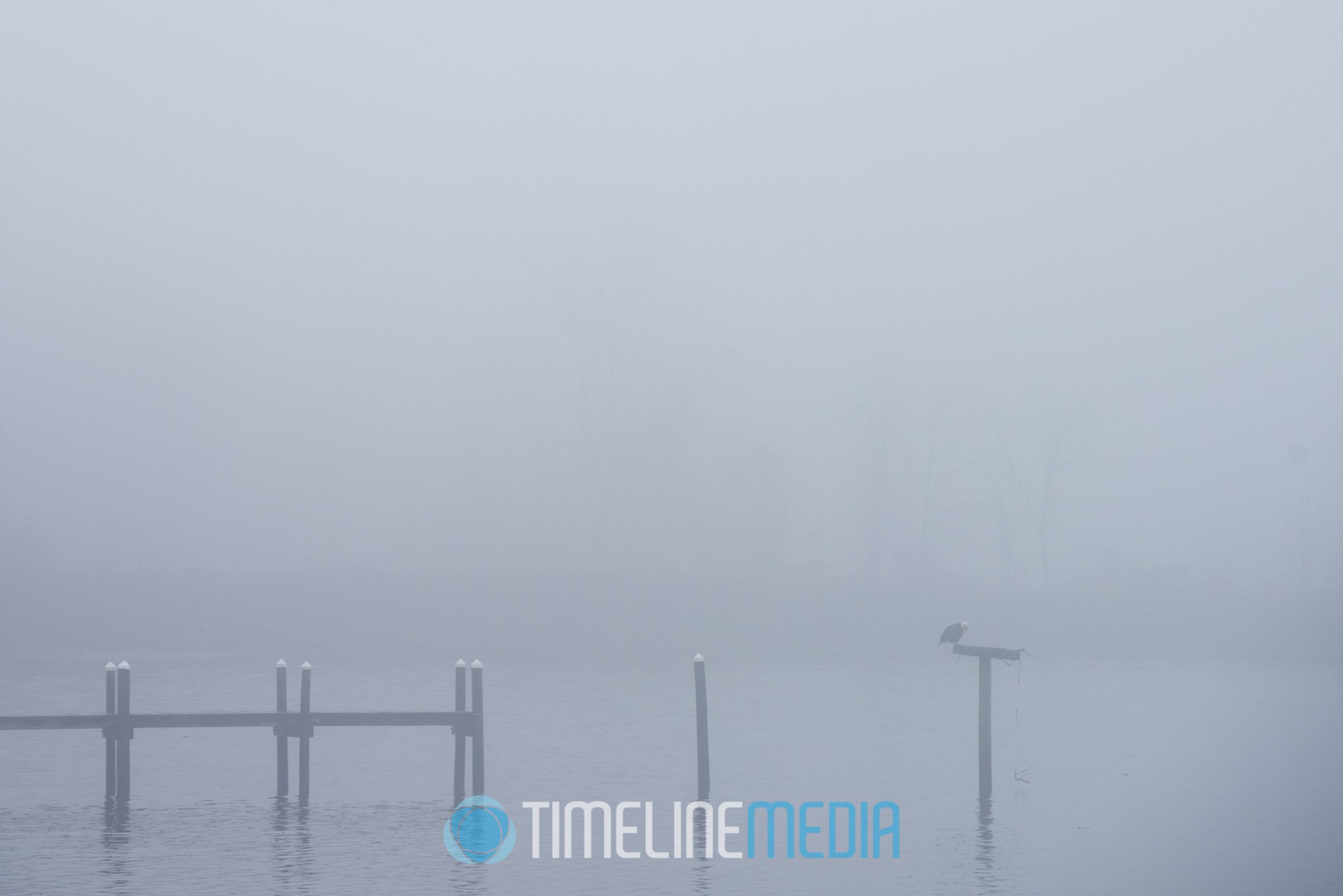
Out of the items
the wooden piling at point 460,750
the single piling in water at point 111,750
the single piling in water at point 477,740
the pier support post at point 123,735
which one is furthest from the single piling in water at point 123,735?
the single piling in water at point 477,740

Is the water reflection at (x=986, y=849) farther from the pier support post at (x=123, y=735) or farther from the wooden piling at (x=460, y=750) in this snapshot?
the pier support post at (x=123, y=735)

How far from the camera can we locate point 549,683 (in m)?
44.8

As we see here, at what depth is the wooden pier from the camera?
20578 millimetres

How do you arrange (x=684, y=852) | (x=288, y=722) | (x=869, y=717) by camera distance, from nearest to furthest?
(x=684, y=852)
(x=288, y=722)
(x=869, y=717)

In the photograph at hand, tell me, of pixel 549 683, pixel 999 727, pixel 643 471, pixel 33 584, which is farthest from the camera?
pixel 643 471

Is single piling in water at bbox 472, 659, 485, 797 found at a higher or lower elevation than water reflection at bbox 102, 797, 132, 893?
higher

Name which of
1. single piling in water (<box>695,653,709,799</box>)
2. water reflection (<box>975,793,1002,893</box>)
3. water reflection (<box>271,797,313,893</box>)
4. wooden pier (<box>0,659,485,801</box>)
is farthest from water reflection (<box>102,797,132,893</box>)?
water reflection (<box>975,793,1002,893</box>)

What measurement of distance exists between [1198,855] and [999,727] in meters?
14.0

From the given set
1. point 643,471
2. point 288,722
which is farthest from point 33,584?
point 288,722

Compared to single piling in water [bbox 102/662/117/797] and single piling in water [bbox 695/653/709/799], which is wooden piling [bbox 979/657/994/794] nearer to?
single piling in water [bbox 695/653/709/799]

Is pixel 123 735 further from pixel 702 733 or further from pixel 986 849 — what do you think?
pixel 986 849

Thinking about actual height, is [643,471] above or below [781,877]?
above

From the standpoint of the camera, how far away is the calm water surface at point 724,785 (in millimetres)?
17188

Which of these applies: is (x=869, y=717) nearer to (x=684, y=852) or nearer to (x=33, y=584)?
(x=684, y=852)
